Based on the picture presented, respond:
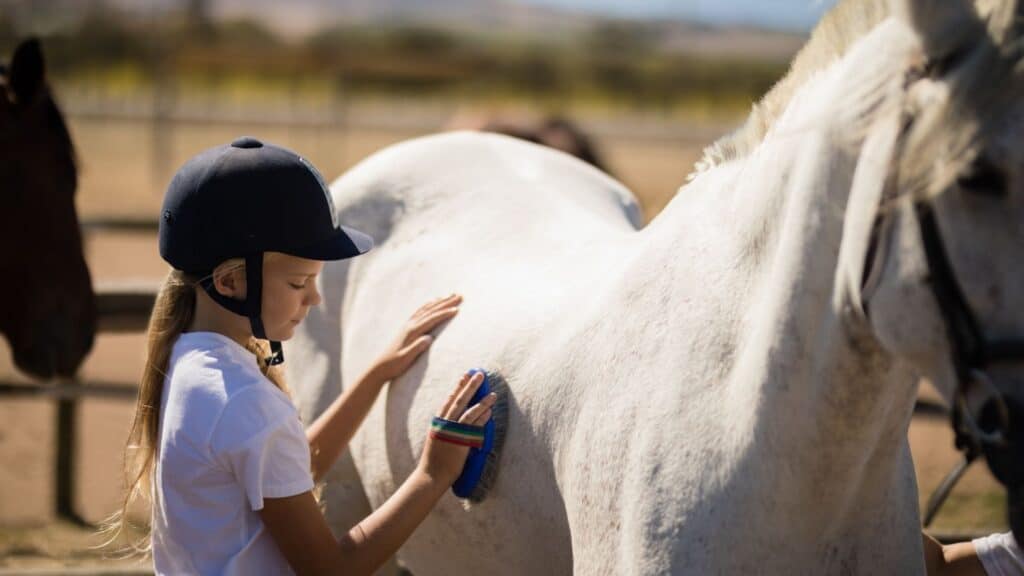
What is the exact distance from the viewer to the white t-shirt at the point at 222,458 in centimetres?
185

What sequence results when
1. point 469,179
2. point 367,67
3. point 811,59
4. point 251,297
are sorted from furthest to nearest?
point 367,67, point 469,179, point 251,297, point 811,59

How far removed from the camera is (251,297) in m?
1.97

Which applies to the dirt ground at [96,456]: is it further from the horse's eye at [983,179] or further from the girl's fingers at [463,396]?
the horse's eye at [983,179]

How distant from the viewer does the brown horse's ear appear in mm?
4299

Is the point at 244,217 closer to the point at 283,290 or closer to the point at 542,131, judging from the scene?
the point at 283,290

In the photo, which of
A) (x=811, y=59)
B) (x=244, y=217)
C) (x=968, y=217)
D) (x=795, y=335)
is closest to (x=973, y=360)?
(x=968, y=217)

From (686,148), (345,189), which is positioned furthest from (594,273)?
(686,148)

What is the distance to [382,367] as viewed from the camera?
257 cm

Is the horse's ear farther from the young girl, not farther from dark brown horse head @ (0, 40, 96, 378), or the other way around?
dark brown horse head @ (0, 40, 96, 378)

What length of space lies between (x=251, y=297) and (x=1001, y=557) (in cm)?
154

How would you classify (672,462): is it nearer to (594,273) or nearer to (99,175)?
(594,273)

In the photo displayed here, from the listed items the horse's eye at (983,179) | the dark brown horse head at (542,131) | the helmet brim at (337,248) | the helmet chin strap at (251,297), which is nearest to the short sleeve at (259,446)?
the helmet chin strap at (251,297)

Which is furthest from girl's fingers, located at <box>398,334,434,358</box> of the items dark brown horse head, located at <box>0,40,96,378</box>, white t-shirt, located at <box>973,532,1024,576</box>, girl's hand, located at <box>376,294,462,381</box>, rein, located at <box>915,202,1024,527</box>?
dark brown horse head, located at <box>0,40,96,378</box>

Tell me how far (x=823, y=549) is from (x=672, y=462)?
0.27 metres
